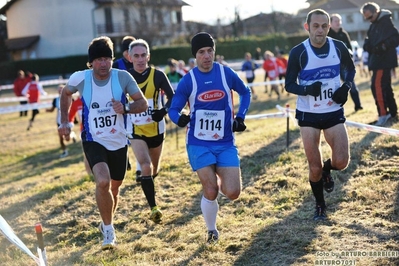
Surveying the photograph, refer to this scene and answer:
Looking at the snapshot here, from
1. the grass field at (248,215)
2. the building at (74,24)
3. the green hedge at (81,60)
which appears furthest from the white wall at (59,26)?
the grass field at (248,215)

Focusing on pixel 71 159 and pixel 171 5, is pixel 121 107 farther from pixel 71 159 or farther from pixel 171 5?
pixel 171 5

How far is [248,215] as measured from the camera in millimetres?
7031

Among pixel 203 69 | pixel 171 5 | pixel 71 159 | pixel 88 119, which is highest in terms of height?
pixel 171 5

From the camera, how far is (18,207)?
30.4 ft

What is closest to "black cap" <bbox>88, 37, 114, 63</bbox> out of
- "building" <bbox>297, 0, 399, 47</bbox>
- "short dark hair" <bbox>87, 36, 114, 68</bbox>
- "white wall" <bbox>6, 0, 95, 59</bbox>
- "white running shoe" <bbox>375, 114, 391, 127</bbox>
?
"short dark hair" <bbox>87, 36, 114, 68</bbox>

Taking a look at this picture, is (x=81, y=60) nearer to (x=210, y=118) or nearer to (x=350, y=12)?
(x=350, y=12)

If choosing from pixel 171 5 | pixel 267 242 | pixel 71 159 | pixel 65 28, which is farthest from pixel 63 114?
pixel 171 5

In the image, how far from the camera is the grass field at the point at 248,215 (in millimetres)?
5559

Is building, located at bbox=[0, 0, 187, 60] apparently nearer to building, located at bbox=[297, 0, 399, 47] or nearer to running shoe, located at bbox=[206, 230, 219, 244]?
building, located at bbox=[297, 0, 399, 47]

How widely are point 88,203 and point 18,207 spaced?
132 cm

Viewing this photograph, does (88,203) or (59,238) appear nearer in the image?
(59,238)

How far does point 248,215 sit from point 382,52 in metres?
4.44

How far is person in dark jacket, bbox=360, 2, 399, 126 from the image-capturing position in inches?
389

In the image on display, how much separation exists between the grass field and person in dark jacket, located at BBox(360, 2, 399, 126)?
13.2 inches
